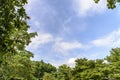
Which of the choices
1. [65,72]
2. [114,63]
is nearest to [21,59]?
[114,63]

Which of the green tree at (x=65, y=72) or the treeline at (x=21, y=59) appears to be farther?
the green tree at (x=65, y=72)

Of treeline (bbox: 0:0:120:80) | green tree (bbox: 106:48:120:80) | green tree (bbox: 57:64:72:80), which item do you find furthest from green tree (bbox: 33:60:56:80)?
green tree (bbox: 106:48:120:80)

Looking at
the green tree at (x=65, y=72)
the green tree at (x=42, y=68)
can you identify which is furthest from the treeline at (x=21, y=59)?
the green tree at (x=42, y=68)

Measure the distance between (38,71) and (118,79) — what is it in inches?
2404

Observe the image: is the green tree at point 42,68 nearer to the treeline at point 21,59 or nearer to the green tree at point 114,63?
the treeline at point 21,59

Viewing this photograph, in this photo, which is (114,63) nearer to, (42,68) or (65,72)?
(65,72)

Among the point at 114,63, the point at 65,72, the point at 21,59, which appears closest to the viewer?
the point at 21,59

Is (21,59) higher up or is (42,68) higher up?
(42,68)

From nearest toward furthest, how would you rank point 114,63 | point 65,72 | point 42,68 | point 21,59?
point 21,59 < point 114,63 < point 65,72 < point 42,68

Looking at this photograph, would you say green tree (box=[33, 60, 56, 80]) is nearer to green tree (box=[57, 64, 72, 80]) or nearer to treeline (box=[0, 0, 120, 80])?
treeline (box=[0, 0, 120, 80])

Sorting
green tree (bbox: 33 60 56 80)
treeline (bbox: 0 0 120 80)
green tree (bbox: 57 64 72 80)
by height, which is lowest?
treeline (bbox: 0 0 120 80)

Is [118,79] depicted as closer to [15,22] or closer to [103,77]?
[103,77]

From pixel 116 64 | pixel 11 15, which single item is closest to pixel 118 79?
pixel 116 64

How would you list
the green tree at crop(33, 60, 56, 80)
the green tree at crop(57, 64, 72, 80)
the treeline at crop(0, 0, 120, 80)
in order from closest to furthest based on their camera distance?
1. the treeline at crop(0, 0, 120, 80)
2. the green tree at crop(57, 64, 72, 80)
3. the green tree at crop(33, 60, 56, 80)
